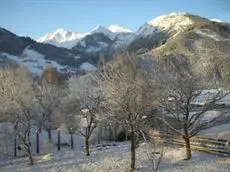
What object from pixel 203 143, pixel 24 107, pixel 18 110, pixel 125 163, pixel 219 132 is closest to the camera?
pixel 125 163

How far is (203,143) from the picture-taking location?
34094 mm

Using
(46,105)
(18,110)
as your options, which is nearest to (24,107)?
(18,110)

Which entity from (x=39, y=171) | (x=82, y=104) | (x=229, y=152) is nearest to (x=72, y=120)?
(x=82, y=104)

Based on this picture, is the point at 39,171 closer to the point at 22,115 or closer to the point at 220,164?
the point at 22,115

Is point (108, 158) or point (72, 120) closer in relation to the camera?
point (108, 158)

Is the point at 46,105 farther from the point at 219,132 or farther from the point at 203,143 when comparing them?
the point at 203,143

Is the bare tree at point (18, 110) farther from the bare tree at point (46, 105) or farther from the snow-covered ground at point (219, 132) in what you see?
the snow-covered ground at point (219, 132)

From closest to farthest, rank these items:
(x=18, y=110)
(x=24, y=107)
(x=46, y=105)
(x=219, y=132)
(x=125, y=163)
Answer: (x=125, y=163), (x=219, y=132), (x=18, y=110), (x=24, y=107), (x=46, y=105)

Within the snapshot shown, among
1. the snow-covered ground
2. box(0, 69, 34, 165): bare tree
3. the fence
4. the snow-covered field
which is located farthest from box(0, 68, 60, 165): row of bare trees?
the snow-covered ground

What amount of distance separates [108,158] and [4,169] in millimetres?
11731

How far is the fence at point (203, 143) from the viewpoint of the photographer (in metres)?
31.4

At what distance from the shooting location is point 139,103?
30.5m

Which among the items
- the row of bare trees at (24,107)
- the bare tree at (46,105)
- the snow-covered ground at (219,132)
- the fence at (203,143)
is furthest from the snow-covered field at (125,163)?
the bare tree at (46,105)

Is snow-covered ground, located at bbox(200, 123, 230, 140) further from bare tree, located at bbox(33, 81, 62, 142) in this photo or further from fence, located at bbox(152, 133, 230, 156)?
bare tree, located at bbox(33, 81, 62, 142)
